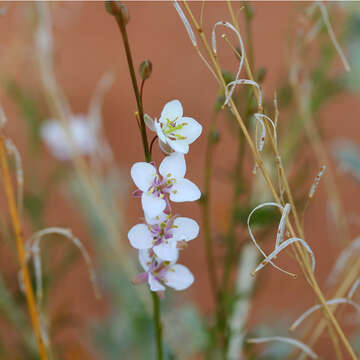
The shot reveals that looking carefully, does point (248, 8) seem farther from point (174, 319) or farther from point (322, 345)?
point (322, 345)

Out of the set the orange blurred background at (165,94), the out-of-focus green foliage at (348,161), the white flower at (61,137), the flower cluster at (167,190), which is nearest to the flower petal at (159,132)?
the flower cluster at (167,190)

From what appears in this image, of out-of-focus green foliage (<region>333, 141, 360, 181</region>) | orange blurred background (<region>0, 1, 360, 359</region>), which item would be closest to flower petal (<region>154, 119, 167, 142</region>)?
out-of-focus green foliage (<region>333, 141, 360, 181</region>)

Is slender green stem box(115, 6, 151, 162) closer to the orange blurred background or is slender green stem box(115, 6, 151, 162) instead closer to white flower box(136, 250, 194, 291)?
white flower box(136, 250, 194, 291)

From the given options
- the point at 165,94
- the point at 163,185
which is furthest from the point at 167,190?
the point at 165,94

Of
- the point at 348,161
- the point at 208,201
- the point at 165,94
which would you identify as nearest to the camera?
the point at 208,201

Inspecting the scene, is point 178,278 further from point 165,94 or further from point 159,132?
point 165,94

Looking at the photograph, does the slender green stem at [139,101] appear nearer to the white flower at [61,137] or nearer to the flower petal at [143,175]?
the flower petal at [143,175]
